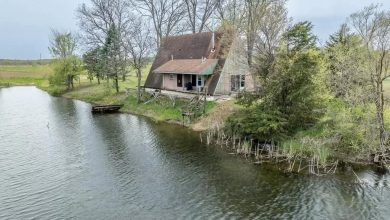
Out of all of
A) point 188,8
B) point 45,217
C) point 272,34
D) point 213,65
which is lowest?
point 45,217

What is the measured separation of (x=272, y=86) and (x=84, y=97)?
139 ft

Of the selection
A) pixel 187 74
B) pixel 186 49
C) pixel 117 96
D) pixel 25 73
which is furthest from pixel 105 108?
pixel 25 73

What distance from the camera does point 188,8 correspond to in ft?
203

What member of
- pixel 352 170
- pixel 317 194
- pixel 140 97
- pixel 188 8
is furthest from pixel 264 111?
pixel 188 8

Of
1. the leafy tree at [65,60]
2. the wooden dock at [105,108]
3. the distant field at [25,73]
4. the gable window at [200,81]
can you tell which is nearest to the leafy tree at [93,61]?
the leafy tree at [65,60]

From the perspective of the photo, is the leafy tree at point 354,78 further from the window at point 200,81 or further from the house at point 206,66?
the window at point 200,81

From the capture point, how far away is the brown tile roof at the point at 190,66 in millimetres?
41406

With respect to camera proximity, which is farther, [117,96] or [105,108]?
[117,96]

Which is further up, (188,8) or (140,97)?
(188,8)

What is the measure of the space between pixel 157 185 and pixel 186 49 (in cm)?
2939

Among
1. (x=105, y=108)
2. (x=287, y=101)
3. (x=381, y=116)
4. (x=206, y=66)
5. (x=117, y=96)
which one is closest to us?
(x=381, y=116)

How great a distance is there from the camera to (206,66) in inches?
1649

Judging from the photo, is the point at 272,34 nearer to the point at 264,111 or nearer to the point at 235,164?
the point at 264,111

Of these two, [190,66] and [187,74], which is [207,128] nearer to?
[190,66]
